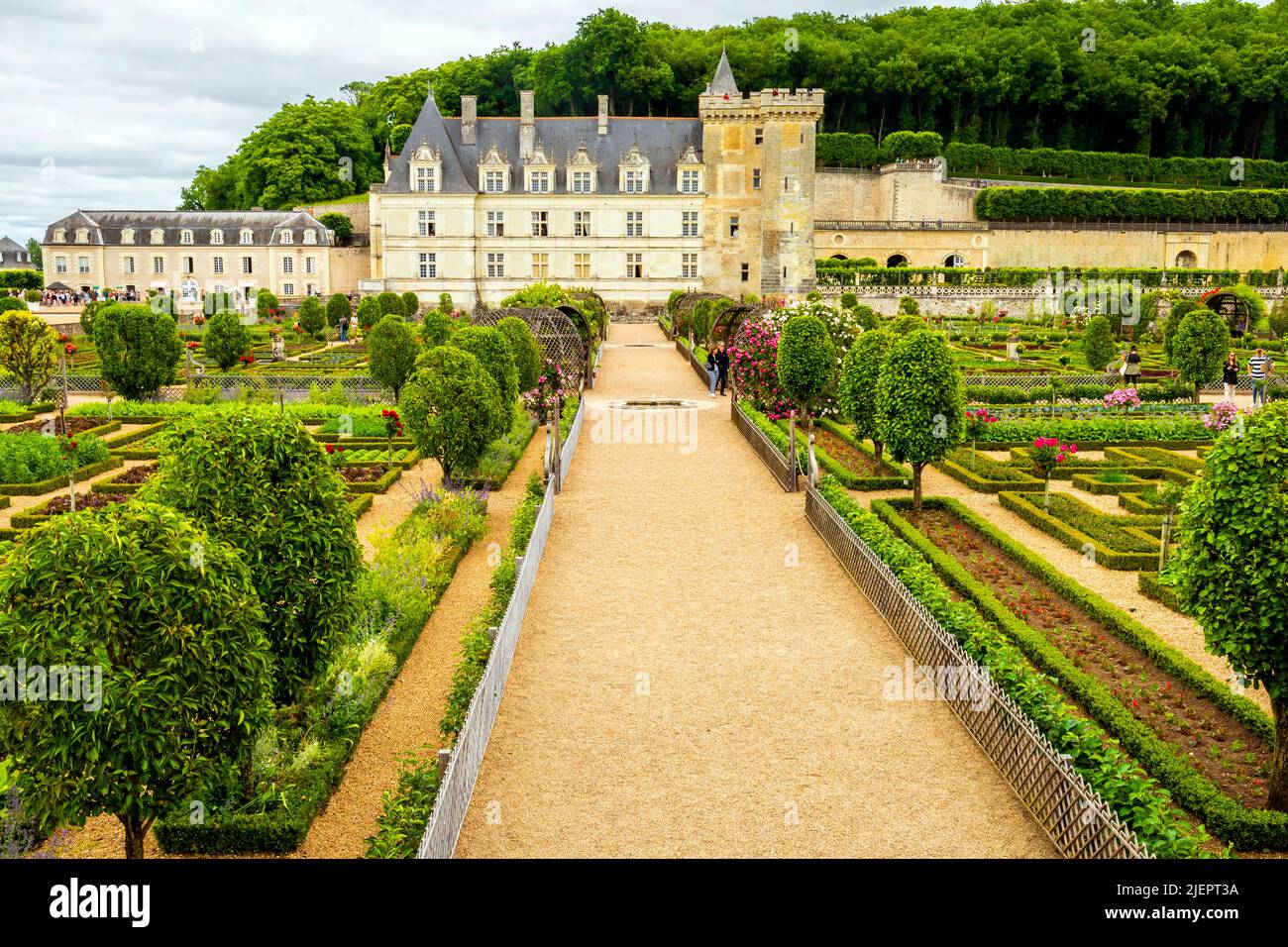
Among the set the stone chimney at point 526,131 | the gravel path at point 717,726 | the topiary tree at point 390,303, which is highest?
the stone chimney at point 526,131

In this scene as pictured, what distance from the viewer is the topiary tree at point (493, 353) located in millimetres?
21328

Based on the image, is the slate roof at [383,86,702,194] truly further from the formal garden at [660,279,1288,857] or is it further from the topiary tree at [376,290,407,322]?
the formal garden at [660,279,1288,857]

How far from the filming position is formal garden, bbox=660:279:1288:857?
8414 millimetres

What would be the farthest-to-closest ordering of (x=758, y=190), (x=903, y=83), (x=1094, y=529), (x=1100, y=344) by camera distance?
1. (x=903, y=83)
2. (x=758, y=190)
3. (x=1100, y=344)
4. (x=1094, y=529)

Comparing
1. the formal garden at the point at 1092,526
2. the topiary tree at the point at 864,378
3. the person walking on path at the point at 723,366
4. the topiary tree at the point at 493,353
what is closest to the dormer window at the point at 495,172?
the formal garden at the point at 1092,526

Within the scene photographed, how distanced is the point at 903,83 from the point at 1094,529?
67.2m

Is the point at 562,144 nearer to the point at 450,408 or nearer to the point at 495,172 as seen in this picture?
the point at 495,172

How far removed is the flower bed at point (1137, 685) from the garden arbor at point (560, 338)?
14230mm

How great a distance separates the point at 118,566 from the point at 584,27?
75.9 m

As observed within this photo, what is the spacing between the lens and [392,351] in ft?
88.0

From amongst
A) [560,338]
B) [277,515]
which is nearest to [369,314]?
[560,338]

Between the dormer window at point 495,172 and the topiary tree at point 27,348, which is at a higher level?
the dormer window at point 495,172

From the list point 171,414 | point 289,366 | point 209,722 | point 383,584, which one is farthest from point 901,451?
point 289,366

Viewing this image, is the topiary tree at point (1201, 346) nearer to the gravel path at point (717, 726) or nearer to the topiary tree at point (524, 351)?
the topiary tree at point (524, 351)
